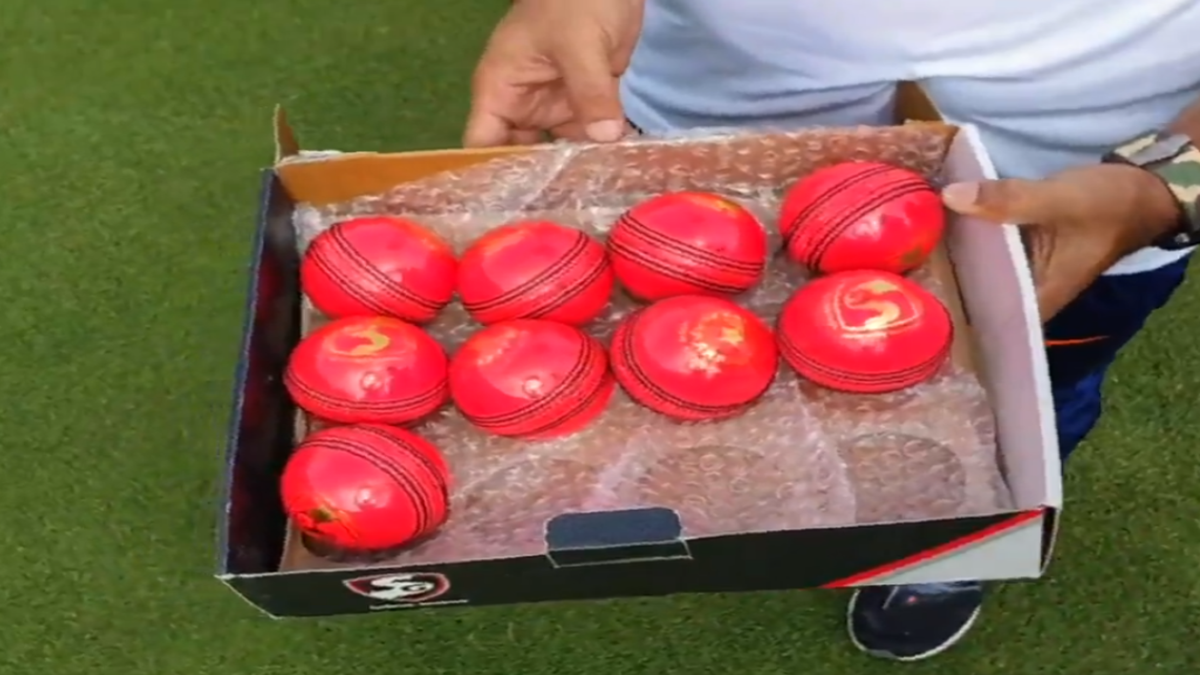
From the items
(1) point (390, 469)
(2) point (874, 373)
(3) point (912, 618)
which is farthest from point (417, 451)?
(3) point (912, 618)

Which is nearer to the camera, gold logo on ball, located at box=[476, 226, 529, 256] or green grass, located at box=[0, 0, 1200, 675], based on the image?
gold logo on ball, located at box=[476, 226, 529, 256]

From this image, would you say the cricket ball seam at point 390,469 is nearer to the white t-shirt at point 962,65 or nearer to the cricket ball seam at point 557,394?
the cricket ball seam at point 557,394

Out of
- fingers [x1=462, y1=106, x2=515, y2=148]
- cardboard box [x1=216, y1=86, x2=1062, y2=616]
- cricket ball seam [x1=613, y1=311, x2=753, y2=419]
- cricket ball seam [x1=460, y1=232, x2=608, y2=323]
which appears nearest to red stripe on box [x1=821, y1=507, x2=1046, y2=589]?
cardboard box [x1=216, y1=86, x2=1062, y2=616]

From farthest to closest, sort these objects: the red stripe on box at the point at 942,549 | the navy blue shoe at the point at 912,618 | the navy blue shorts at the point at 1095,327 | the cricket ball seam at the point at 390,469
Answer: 1. the navy blue shoe at the point at 912,618
2. the navy blue shorts at the point at 1095,327
3. the cricket ball seam at the point at 390,469
4. the red stripe on box at the point at 942,549

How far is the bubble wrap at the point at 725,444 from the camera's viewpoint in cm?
70

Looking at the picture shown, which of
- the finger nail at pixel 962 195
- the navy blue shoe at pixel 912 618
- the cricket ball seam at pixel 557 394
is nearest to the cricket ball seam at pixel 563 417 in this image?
the cricket ball seam at pixel 557 394

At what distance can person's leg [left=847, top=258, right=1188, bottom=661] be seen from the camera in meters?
0.79

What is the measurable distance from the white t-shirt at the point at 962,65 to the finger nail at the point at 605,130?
0.06m

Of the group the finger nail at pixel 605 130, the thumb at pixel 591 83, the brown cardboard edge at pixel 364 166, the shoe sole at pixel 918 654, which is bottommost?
the shoe sole at pixel 918 654

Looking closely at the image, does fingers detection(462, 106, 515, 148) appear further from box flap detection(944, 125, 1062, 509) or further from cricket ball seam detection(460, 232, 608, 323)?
box flap detection(944, 125, 1062, 509)

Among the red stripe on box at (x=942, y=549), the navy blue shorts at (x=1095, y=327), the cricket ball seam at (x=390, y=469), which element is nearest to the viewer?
the red stripe on box at (x=942, y=549)

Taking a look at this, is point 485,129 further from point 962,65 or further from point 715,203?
point 962,65

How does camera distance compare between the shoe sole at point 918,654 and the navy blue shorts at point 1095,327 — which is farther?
the shoe sole at point 918,654

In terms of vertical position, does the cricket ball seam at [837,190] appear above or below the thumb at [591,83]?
below
